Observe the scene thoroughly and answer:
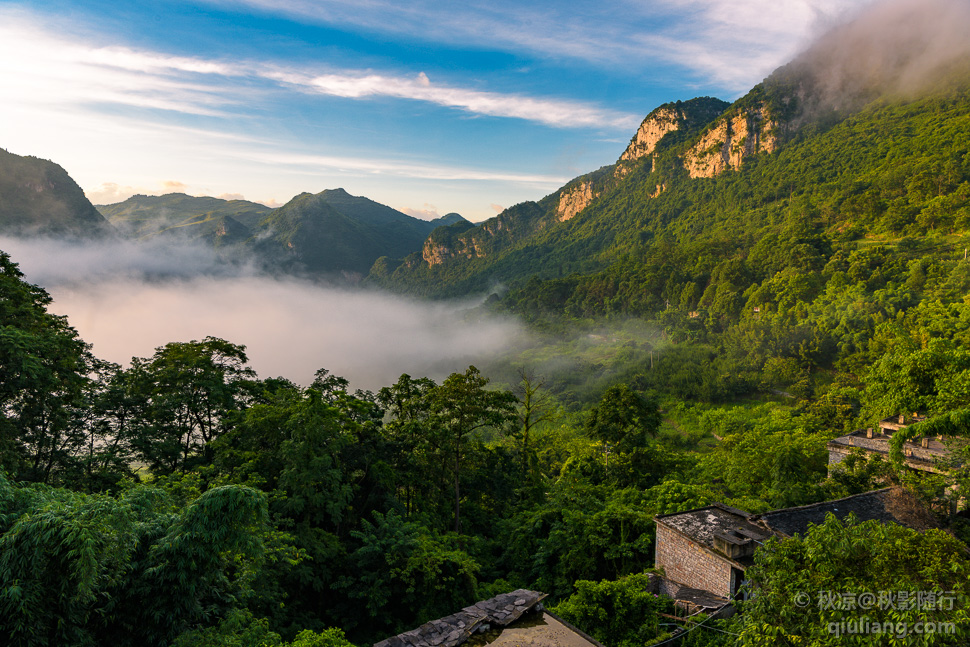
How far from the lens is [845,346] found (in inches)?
1928

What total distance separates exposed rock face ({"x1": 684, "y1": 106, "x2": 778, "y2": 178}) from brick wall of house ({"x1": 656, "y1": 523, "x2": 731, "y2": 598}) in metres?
122

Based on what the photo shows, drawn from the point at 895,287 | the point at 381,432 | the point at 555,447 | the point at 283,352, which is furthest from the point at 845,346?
the point at 283,352

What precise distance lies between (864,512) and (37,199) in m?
171

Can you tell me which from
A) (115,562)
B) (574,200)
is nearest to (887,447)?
(115,562)

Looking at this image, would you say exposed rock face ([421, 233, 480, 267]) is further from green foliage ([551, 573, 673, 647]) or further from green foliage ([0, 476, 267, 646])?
green foliage ([0, 476, 267, 646])

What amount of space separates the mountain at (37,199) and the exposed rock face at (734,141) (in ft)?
552

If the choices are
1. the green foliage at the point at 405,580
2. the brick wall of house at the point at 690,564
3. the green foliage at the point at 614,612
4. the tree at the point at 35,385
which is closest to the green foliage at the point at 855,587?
the green foliage at the point at 614,612

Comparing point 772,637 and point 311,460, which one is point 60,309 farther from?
point 772,637

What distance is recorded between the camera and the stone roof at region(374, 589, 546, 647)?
360 inches

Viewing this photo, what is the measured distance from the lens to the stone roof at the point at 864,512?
14.4m

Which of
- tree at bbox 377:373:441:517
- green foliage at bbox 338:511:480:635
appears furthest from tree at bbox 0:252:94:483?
tree at bbox 377:373:441:517

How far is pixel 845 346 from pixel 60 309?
173 m

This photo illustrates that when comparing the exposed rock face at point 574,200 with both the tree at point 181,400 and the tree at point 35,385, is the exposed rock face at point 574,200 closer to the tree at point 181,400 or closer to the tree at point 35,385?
the tree at point 181,400

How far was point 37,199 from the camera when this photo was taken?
12425cm
